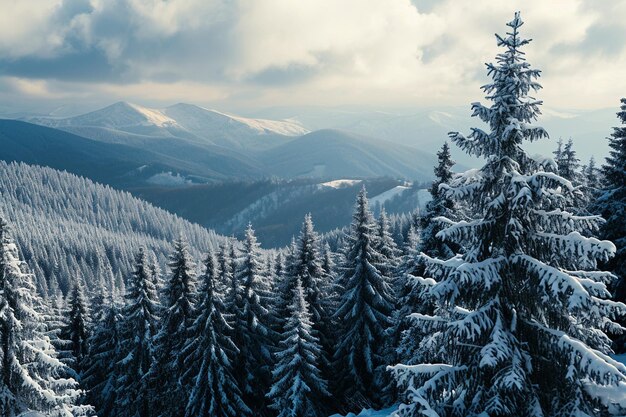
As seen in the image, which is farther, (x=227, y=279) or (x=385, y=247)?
(x=385, y=247)

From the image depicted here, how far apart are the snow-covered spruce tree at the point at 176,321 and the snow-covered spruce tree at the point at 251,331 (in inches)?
135

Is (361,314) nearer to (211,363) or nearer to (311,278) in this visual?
(311,278)

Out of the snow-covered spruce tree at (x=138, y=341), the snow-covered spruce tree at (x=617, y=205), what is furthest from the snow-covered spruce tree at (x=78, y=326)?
the snow-covered spruce tree at (x=617, y=205)

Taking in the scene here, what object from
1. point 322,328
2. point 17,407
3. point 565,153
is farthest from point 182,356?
point 565,153

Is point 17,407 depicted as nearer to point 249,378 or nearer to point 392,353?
point 249,378

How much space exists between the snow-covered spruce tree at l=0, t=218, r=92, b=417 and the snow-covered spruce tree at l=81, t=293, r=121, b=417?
19.9 meters

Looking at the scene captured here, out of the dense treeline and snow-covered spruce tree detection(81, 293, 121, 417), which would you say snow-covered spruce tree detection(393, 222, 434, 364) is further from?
snow-covered spruce tree detection(81, 293, 121, 417)

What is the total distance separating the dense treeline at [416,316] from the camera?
28.9ft

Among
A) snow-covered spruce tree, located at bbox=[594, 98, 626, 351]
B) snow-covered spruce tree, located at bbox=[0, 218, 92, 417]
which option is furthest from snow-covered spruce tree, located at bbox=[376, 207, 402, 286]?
snow-covered spruce tree, located at bbox=[0, 218, 92, 417]

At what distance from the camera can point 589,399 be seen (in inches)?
336

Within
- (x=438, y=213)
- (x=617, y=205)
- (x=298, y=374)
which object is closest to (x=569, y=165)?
(x=617, y=205)

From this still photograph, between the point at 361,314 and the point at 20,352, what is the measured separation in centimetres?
2044

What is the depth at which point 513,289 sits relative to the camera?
31.0ft

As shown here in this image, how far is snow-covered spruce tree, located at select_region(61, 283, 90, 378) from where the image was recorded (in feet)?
140
